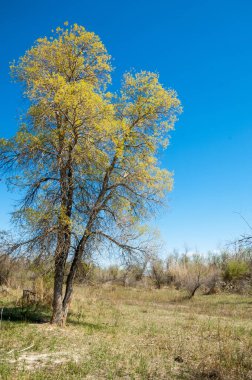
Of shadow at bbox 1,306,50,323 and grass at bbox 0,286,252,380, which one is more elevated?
shadow at bbox 1,306,50,323

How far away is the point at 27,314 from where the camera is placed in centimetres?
1664

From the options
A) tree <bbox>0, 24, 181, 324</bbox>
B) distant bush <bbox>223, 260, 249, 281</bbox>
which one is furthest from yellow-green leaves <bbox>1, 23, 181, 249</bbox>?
distant bush <bbox>223, 260, 249, 281</bbox>

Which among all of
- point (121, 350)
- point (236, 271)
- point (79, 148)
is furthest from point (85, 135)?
point (236, 271)

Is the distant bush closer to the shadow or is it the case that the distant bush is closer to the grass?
the grass

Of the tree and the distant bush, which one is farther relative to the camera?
the distant bush

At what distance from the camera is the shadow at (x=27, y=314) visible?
15242mm

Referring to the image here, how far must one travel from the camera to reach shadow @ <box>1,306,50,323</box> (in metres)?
15.2

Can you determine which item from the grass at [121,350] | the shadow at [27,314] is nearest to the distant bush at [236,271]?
the grass at [121,350]

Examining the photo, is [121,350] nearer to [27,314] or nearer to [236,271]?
[27,314]

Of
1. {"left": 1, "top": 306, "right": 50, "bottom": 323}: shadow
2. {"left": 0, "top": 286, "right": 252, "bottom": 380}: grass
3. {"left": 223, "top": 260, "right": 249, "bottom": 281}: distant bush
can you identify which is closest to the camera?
{"left": 0, "top": 286, "right": 252, "bottom": 380}: grass

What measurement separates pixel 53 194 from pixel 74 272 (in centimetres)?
358

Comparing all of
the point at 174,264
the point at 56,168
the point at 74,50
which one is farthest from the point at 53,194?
the point at 174,264

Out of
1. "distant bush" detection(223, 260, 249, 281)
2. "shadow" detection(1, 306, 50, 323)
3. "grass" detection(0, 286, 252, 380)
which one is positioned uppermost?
"distant bush" detection(223, 260, 249, 281)

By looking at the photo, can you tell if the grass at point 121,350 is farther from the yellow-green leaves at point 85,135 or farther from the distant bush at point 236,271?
the distant bush at point 236,271
